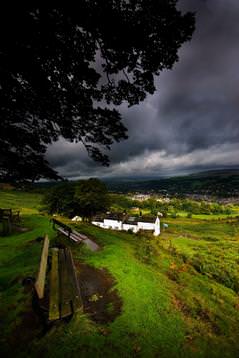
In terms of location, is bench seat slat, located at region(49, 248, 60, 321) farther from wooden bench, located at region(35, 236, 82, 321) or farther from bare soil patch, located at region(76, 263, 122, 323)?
bare soil patch, located at region(76, 263, 122, 323)

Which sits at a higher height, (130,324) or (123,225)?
(130,324)

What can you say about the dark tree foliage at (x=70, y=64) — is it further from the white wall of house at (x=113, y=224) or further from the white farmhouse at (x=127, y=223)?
the white wall of house at (x=113, y=224)

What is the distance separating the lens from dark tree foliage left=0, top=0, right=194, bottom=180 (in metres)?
3.73

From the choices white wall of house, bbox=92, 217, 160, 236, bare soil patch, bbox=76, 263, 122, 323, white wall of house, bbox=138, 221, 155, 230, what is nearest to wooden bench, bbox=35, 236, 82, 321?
bare soil patch, bbox=76, 263, 122, 323

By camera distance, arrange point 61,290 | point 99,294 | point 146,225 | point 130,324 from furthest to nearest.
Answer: point 146,225 → point 99,294 → point 61,290 → point 130,324

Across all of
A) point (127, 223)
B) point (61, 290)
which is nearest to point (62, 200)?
point (127, 223)

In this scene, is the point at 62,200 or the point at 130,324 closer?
the point at 130,324

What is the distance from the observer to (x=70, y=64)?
4445 mm

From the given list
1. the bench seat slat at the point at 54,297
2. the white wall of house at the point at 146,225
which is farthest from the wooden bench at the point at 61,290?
the white wall of house at the point at 146,225

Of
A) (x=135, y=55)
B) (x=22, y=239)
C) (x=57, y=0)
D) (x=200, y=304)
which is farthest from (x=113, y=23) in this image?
(x=22, y=239)

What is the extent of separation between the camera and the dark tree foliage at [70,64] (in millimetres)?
3732

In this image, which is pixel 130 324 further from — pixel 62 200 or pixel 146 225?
pixel 146 225

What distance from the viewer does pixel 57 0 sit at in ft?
11.5

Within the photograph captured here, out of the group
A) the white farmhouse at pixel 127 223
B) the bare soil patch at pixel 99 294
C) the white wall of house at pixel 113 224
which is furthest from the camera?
the white wall of house at pixel 113 224
